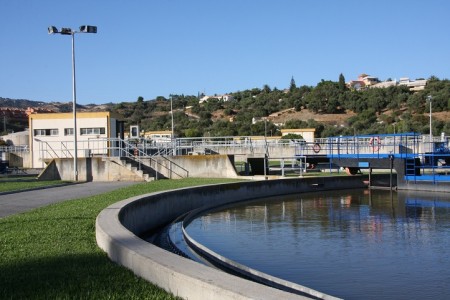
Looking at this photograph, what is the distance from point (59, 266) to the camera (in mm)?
8211

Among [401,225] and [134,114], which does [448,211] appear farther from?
[134,114]

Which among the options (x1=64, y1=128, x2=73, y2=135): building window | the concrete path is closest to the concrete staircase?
the concrete path

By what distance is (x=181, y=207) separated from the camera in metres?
20.2

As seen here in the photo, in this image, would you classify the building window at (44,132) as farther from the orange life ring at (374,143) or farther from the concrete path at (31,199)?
the concrete path at (31,199)

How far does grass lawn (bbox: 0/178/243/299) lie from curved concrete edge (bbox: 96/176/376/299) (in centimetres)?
17

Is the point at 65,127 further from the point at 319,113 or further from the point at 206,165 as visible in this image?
the point at 319,113

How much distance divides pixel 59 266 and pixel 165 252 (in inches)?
61.1

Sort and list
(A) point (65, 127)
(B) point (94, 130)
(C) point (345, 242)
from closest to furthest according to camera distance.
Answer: (C) point (345, 242)
(B) point (94, 130)
(A) point (65, 127)

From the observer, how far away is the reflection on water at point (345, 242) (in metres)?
10.6

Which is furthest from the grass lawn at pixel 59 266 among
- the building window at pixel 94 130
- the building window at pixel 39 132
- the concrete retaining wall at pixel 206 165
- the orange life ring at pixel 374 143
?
the building window at pixel 39 132

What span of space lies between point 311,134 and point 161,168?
170 ft

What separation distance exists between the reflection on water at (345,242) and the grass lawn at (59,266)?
147 inches

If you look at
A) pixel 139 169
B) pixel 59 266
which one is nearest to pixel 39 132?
pixel 139 169

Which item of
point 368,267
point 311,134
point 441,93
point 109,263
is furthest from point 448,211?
point 441,93
